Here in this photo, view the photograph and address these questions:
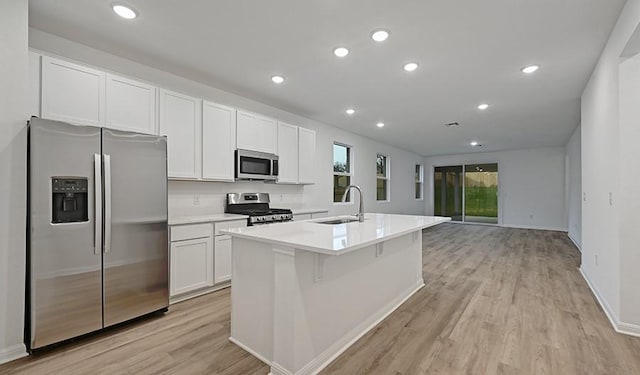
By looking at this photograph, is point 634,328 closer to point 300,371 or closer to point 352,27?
point 300,371

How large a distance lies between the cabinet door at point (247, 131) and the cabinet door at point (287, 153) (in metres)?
0.47

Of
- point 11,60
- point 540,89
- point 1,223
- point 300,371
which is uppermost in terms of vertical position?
point 540,89

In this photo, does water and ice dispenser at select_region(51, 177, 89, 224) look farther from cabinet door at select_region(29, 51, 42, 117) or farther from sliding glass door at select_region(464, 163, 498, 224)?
sliding glass door at select_region(464, 163, 498, 224)

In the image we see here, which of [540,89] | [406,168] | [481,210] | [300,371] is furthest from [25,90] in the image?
[481,210]

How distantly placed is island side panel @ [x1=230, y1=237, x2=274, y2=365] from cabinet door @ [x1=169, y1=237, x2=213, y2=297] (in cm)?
107

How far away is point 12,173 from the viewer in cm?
200

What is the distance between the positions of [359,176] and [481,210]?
18.3 feet

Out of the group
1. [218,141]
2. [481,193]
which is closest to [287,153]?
[218,141]

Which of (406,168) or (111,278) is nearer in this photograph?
(111,278)

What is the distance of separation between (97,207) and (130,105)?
1132 mm

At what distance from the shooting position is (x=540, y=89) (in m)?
3.81

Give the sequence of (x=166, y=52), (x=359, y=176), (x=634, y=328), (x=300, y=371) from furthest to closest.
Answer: (x=359, y=176) < (x=166, y=52) < (x=634, y=328) < (x=300, y=371)

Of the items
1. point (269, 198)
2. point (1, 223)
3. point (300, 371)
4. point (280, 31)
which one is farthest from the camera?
point (269, 198)

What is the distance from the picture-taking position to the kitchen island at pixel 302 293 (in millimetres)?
1738
